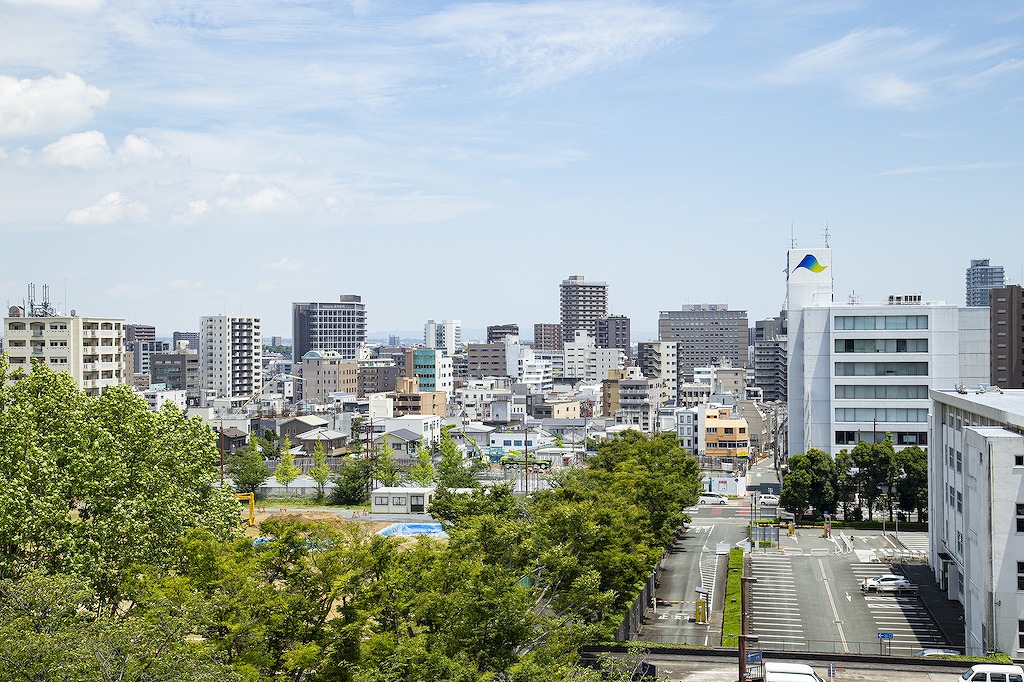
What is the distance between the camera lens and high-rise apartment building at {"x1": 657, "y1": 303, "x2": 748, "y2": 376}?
16600 centimetres

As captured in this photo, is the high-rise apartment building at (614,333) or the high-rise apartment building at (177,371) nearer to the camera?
the high-rise apartment building at (177,371)

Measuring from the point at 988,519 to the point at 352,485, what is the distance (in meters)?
38.7

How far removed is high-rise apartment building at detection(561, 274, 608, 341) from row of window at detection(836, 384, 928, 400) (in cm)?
13249

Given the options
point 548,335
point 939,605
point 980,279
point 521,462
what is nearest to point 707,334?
point 548,335

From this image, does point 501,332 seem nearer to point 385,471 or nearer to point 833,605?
point 385,471

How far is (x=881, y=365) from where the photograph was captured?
51.5m

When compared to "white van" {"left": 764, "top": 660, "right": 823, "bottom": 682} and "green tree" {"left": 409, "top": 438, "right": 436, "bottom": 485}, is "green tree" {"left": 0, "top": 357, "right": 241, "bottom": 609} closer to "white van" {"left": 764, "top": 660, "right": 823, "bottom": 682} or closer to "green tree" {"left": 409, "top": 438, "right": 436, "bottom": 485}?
"white van" {"left": 764, "top": 660, "right": 823, "bottom": 682}

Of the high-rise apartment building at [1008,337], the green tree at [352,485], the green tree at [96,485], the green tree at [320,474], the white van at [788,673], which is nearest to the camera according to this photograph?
the white van at [788,673]

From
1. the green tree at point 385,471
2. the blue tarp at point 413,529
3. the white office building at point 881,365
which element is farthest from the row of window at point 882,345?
the green tree at point 385,471

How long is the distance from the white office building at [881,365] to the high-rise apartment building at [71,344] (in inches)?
1509

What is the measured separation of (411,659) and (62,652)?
15.8 feet

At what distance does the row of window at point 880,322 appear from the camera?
167ft

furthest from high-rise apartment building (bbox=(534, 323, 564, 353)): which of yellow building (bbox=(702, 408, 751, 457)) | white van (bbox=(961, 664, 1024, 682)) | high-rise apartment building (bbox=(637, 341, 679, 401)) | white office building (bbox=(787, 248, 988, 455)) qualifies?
white van (bbox=(961, 664, 1024, 682))

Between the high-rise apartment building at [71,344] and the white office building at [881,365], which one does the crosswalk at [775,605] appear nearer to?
the white office building at [881,365]
